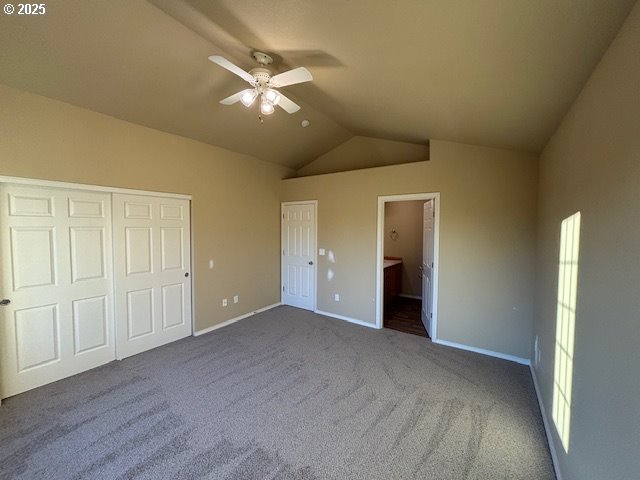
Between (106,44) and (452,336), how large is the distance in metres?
4.81

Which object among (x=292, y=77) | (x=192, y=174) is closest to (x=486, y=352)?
(x=292, y=77)

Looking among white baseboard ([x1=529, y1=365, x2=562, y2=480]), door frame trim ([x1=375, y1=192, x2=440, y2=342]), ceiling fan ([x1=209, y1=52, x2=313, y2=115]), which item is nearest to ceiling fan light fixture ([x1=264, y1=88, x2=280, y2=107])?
ceiling fan ([x1=209, y1=52, x2=313, y2=115])

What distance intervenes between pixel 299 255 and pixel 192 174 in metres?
2.35

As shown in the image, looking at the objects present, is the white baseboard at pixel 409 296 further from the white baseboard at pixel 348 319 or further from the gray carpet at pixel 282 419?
the gray carpet at pixel 282 419

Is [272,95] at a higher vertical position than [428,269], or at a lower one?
higher

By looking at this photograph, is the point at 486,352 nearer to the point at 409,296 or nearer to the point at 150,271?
the point at 409,296

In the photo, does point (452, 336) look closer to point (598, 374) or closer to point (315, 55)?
point (598, 374)

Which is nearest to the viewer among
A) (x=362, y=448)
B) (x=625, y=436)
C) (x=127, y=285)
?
(x=625, y=436)

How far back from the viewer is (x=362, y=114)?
350 centimetres

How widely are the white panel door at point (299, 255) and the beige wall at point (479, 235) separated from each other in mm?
1173

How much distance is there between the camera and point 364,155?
488cm

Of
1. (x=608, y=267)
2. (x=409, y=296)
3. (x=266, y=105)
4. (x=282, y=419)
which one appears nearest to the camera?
(x=608, y=267)

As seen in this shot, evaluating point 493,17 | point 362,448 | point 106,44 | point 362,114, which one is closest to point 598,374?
point 362,448

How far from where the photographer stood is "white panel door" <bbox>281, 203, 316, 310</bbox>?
5.09 metres
